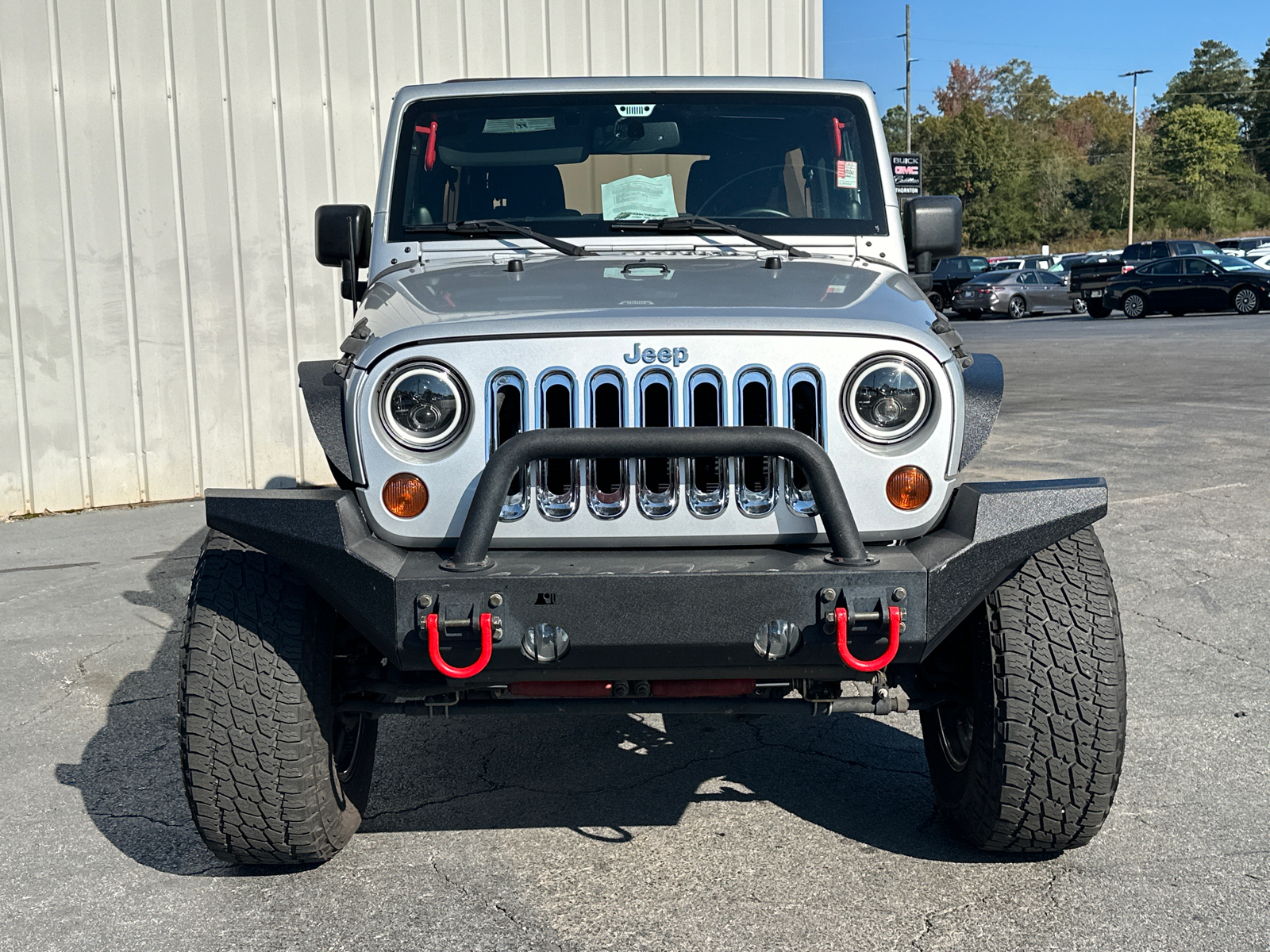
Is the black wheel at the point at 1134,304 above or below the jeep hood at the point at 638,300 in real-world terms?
below

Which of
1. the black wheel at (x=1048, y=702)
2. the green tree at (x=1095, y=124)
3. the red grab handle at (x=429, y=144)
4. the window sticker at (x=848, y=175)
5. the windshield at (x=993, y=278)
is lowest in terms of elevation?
the black wheel at (x=1048, y=702)

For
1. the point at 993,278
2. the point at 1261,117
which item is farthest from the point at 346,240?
the point at 1261,117

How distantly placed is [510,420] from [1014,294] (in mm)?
31193

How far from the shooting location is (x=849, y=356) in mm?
2797

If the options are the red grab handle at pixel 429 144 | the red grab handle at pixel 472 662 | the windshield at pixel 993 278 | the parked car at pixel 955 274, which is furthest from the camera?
the parked car at pixel 955 274

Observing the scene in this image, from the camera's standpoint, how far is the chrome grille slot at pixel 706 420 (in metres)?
2.79

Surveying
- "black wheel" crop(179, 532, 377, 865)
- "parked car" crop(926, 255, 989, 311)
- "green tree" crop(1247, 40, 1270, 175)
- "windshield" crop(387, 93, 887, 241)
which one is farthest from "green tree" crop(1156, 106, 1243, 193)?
"black wheel" crop(179, 532, 377, 865)

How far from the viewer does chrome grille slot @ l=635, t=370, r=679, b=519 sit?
2.79 m

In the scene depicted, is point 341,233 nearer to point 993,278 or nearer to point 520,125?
point 520,125

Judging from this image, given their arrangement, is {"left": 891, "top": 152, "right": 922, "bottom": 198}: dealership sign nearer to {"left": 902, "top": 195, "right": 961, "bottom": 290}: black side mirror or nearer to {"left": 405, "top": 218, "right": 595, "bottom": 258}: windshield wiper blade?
{"left": 902, "top": 195, "right": 961, "bottom": 290}: black side mirror

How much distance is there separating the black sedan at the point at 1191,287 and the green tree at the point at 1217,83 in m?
74.2

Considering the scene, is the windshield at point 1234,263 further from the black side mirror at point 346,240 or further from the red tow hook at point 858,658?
the red tow hook at point 858,658

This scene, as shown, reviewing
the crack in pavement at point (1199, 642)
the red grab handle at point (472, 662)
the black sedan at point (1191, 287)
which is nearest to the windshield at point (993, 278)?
the black sedan at point (1191, 287)

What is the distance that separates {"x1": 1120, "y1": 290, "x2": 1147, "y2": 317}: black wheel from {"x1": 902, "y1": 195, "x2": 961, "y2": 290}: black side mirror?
27.4 metres
